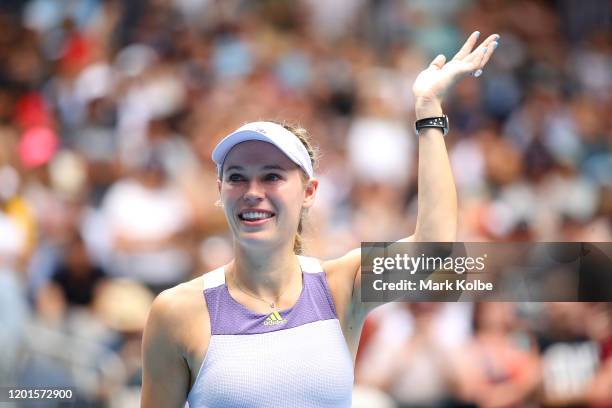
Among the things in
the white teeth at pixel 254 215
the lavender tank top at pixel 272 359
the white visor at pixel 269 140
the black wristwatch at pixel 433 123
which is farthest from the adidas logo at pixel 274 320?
the black wristwatch at pixel 433 123

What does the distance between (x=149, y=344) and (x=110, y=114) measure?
5.06 meters

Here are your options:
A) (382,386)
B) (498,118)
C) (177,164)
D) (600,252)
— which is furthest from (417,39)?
(600,252)

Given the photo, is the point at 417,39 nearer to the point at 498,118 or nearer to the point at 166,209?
the point at 498,118

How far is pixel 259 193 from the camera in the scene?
8.64 ft

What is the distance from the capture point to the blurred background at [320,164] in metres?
5.25

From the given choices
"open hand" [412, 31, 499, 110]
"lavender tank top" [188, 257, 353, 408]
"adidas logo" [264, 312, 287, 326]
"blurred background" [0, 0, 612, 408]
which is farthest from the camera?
"blurred background" [0, 0, 612, 408]

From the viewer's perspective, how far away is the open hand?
9.07 feet

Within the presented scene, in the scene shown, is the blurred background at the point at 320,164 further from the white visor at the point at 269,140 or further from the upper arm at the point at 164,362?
the upper arm at the point at 164,362

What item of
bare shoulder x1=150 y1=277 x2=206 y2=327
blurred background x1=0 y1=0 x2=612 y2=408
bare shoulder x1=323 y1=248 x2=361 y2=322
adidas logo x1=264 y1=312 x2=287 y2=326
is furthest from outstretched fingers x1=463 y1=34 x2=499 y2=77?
bare shoulder x1=150 y1=277 x2=206 y2=327

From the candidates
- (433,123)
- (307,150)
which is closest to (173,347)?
(307,150)

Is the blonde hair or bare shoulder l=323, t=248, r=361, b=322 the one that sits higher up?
the blonde hair

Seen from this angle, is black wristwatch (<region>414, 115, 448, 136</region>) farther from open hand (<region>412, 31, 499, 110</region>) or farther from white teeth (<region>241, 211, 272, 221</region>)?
white teeth (<region>241, 211, 272, 221</region>)

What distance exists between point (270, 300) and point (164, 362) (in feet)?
1.09

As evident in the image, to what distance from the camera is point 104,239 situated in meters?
6.39
